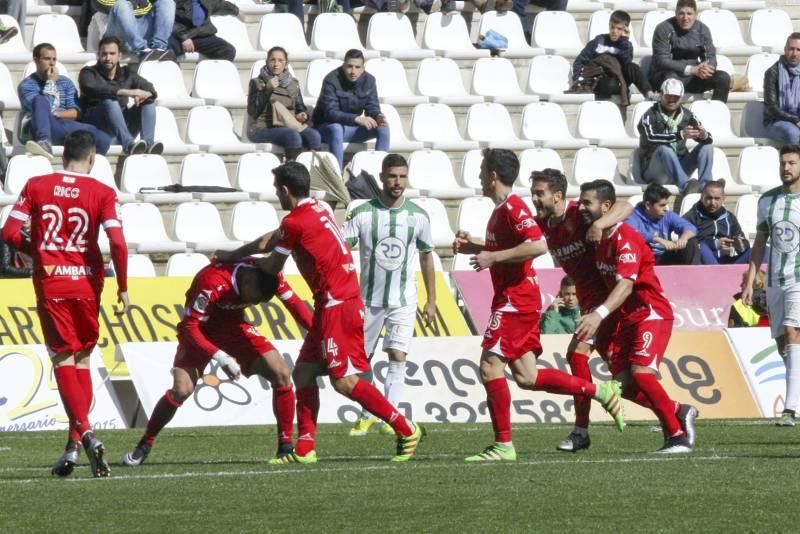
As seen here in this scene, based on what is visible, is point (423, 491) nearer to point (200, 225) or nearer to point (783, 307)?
point (783, 307)

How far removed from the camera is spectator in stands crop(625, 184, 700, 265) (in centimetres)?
1945

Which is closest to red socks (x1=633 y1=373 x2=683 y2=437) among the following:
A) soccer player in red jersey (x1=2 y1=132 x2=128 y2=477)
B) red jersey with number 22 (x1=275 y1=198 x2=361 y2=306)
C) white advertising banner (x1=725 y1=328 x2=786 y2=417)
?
red jersey with number 22 (x1=275 y1=198 x2=361 y2=306)

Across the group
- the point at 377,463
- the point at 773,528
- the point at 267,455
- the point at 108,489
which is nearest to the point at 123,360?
the point at 267,455

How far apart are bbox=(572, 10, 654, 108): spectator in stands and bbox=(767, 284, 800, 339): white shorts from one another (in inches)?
306

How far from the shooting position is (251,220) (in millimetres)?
19719

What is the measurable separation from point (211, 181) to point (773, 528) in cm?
1316

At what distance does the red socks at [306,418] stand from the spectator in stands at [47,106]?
8855 millimetres

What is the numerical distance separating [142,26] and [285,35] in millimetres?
2017

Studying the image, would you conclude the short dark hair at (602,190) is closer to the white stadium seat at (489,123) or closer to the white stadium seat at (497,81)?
the white stadium seat at (489,123)

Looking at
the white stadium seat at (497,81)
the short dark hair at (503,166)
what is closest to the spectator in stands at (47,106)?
the white stadium seat at (497,81)

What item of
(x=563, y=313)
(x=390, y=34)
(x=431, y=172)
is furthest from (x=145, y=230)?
(x=390, y=34)

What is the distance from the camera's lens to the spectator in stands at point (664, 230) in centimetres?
1945

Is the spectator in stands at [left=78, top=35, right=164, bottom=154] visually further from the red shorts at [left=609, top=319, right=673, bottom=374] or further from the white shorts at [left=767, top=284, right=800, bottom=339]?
the red shorts at [left=609, top=319, right=673, bottom=374]

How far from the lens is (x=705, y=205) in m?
20.1
